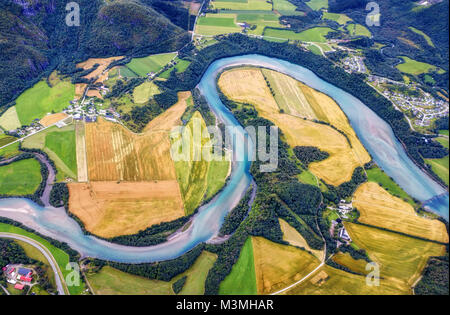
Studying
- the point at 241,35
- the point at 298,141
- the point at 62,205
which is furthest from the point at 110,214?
the point at 241,35

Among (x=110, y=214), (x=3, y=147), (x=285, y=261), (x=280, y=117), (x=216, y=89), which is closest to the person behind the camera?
(x=285, y=261)

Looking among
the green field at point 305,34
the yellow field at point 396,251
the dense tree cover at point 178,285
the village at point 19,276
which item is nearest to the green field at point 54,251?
the village at point 19,276

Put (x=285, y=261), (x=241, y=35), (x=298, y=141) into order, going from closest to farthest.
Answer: (x=285, y=261) → (x=298, y=141) → (x=241, y=35)

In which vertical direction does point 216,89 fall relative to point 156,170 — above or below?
above

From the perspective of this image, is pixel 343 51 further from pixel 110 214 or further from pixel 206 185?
pixel 110 214

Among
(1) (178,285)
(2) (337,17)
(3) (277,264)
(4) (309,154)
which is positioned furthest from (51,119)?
(2) (337,17)

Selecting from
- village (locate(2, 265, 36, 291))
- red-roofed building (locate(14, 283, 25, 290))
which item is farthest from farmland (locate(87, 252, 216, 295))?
red-roofed building (locate(14, 283, 25, 290))

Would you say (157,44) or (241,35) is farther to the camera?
(241,35)

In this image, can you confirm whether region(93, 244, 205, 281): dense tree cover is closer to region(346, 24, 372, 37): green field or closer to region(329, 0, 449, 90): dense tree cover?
region(329, 0, 449, 90): dense tree cover
